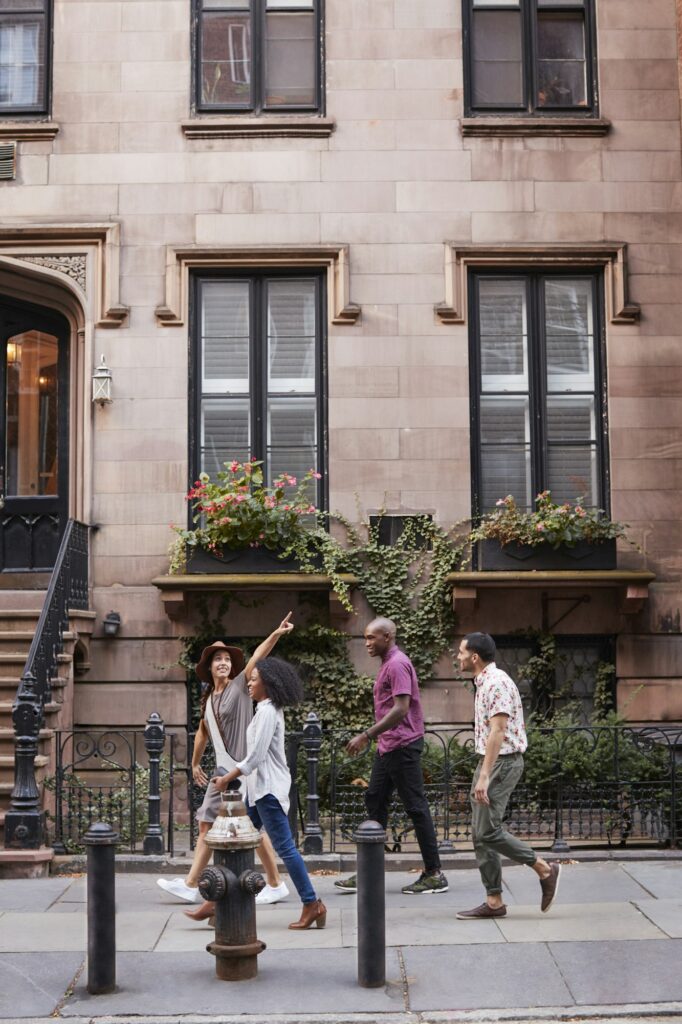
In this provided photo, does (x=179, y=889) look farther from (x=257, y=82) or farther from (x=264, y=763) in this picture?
(x=257, y=82)

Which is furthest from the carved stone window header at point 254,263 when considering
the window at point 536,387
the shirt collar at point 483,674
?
the shirt collar at point 483,674

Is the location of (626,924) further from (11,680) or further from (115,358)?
(115,358)

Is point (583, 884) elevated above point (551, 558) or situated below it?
below

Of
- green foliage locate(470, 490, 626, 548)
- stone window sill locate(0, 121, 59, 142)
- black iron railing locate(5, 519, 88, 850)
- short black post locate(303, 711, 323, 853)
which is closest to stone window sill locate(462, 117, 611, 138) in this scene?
green foliage locate(470, 490, 626, 548)

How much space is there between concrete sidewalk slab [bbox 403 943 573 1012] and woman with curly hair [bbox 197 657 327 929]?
30.9 inches

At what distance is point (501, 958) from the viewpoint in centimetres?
767

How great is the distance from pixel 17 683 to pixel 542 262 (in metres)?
7.48

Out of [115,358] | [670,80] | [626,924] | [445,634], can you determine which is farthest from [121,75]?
[626,924]

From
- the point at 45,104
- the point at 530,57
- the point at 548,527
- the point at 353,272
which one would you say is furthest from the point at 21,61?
the point at 548,527

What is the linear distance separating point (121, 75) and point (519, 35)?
187 inches

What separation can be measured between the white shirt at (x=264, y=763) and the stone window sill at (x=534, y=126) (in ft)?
28.5

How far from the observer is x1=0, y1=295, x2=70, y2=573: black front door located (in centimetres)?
1501

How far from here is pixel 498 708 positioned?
8.38 meters

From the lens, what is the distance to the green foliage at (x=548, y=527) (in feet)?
44.8
